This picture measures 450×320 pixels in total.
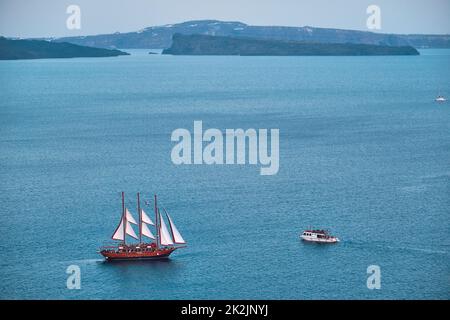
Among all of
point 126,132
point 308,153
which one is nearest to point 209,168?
point 308,153

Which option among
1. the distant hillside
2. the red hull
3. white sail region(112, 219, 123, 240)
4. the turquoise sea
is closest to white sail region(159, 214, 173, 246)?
the red hull

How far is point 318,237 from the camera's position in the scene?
53.3 meters

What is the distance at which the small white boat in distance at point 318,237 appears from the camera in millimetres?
53281

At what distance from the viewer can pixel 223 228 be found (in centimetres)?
5572

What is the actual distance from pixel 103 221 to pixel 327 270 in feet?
47.9

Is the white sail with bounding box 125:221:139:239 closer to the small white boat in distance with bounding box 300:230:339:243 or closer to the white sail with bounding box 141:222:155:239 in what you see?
the white sail with bounding box 141:222:155:239

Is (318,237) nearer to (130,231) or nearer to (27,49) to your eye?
(130,231)

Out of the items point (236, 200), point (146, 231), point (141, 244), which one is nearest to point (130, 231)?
point (141, 244)

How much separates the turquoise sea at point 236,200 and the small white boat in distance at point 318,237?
1.39 ft

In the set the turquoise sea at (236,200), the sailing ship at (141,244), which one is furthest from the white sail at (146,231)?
the turquoise sea at (236,200)

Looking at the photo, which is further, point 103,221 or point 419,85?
point 419,85

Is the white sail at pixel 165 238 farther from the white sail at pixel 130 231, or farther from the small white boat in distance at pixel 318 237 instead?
the small white boat in distance at pixel 318 237
